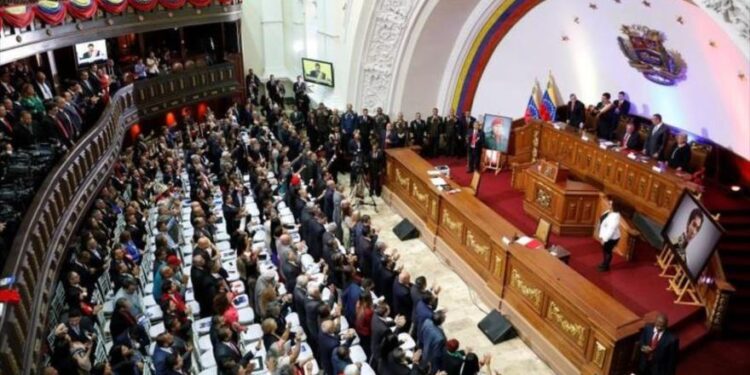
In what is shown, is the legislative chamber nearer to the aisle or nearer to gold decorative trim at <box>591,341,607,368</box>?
the aisle

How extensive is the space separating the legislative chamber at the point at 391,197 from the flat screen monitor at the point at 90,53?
56mm

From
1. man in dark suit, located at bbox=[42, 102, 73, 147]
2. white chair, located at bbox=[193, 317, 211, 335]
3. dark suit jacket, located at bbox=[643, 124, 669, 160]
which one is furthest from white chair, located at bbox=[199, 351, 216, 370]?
dark suit jacket, located at bbox=[643, 124, 669, 160]

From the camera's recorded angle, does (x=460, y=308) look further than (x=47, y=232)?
Yes

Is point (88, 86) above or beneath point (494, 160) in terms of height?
above

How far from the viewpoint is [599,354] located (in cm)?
718

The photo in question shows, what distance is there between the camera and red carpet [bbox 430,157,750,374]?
760 cm

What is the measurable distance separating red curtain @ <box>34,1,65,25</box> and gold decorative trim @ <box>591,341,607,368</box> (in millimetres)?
11164

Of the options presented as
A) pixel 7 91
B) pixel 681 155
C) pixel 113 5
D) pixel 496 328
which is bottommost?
pixel 496 328

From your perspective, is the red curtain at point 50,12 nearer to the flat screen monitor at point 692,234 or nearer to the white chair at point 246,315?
the white chair at point 246,315

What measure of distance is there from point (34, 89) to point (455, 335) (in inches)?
336

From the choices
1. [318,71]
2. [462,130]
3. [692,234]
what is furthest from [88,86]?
[692,234]

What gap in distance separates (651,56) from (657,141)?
1.77m

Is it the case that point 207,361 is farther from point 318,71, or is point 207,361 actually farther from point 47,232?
point 318,71

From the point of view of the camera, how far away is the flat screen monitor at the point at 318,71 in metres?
18.2
